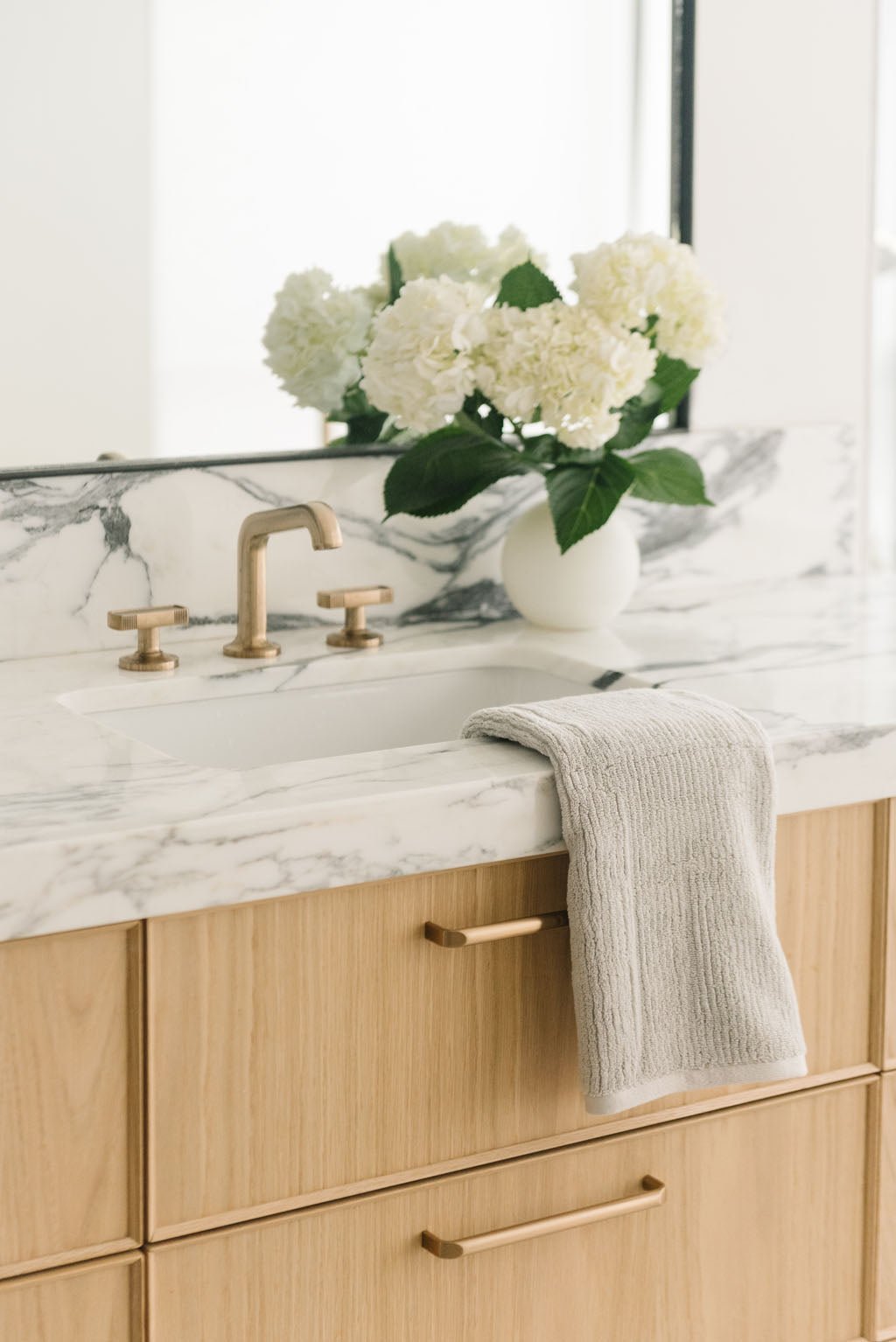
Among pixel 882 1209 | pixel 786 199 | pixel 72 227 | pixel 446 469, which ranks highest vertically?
pixel 786 199

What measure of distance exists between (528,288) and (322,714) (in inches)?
18.5

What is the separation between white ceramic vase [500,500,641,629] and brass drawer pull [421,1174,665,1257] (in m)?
0.62

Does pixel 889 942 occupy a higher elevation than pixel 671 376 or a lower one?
lower

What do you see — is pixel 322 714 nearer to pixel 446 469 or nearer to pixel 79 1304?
pixel 446 469

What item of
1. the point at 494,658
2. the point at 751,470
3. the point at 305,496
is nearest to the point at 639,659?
the point at 494,658

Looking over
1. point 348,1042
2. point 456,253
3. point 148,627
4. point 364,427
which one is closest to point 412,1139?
point 348,1042

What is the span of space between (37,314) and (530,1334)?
995 millimetres

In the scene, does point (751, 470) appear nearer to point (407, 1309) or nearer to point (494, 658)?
point (494, 658)

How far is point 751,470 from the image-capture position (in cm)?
210

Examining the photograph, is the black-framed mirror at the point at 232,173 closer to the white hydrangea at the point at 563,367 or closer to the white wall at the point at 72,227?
the white wall at the point at 72,227

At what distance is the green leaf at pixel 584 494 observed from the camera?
1.69 metres

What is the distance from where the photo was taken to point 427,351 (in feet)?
5.29

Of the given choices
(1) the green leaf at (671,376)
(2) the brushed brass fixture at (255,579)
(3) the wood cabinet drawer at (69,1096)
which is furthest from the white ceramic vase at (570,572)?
(3) the wood cabinet drawer at (69,1096)

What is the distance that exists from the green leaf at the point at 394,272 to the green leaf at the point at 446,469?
0.53 ft
